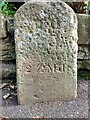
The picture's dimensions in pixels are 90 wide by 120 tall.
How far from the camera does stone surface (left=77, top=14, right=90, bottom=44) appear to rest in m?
2.32

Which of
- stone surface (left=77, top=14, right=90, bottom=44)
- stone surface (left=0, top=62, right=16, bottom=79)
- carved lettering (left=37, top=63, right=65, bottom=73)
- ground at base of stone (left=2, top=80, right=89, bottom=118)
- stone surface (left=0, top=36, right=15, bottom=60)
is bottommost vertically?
ground at base of stone (left=2, top=80, right=89, bottom=118)

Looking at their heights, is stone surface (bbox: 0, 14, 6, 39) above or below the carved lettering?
above

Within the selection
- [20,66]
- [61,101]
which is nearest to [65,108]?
[61,101]

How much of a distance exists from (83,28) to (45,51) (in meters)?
0.43

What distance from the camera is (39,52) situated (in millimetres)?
2094

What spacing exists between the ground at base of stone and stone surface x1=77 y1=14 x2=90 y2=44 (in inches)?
17.7

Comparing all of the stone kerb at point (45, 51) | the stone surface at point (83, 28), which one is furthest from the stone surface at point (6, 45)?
the stone surface at point (83, 28)

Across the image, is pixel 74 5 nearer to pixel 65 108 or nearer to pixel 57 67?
pixel 57 67

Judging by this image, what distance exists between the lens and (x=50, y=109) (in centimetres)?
206

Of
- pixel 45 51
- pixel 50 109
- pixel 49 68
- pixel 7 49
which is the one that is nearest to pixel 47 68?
pixel 49 68

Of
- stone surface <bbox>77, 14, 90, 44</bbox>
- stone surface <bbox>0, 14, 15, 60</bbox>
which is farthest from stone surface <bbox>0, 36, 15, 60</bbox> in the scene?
stone surface <bbox>77, 14, 90, 44</bbox>

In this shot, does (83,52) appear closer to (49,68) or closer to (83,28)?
(83,28)

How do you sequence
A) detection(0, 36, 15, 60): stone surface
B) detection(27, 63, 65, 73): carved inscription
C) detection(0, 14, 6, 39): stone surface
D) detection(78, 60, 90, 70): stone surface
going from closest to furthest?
detection(27, 63, 65, 73): carved inscription
detection(0, 14, 6, 39): stone surface
detection(0, 36, 15, 60): stone surface
detection(78, 60, 90, 70): stone surface

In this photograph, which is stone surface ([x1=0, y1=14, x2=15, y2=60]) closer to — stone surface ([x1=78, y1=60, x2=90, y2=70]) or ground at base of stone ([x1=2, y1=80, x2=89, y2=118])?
ground at base of stone ([x1=2, y1=80, x2=89, y2=118])
